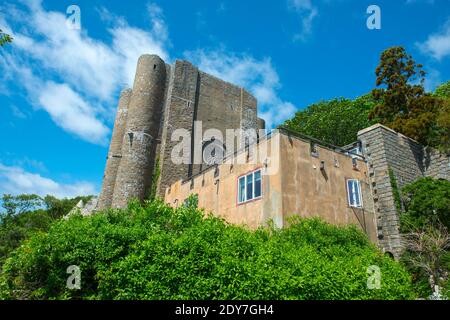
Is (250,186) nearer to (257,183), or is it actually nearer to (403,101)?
(257,183)

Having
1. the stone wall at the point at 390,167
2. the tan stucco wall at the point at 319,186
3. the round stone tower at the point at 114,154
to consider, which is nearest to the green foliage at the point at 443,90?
the stone wall at the point at 390,167

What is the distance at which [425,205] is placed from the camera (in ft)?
49.1

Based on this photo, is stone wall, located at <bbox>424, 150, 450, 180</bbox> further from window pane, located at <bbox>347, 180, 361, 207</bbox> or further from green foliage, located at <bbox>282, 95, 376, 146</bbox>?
green foliage, located at <bbox>282, 95, 376, 146</bbox>

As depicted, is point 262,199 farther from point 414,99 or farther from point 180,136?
point 414,99

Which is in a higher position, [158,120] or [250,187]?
[158,120]

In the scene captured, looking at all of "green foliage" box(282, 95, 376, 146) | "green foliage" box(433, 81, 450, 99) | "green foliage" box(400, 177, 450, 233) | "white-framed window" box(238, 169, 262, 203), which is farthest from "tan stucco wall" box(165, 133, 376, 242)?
"green foliage" box(433, 81, 450, 99)

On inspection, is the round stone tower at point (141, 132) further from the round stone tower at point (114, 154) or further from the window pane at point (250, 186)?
the window pane at point (250, 186)

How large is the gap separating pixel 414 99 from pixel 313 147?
44.4ft

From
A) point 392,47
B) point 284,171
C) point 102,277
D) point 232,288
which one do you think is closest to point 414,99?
point 392,47

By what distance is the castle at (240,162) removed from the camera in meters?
14.1

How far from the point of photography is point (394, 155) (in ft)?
57.6

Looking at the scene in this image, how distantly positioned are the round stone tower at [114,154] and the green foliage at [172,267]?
51.9 ft

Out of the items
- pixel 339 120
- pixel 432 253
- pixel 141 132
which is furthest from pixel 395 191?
pixel 141 132

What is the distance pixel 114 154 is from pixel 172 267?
69.9 feet
